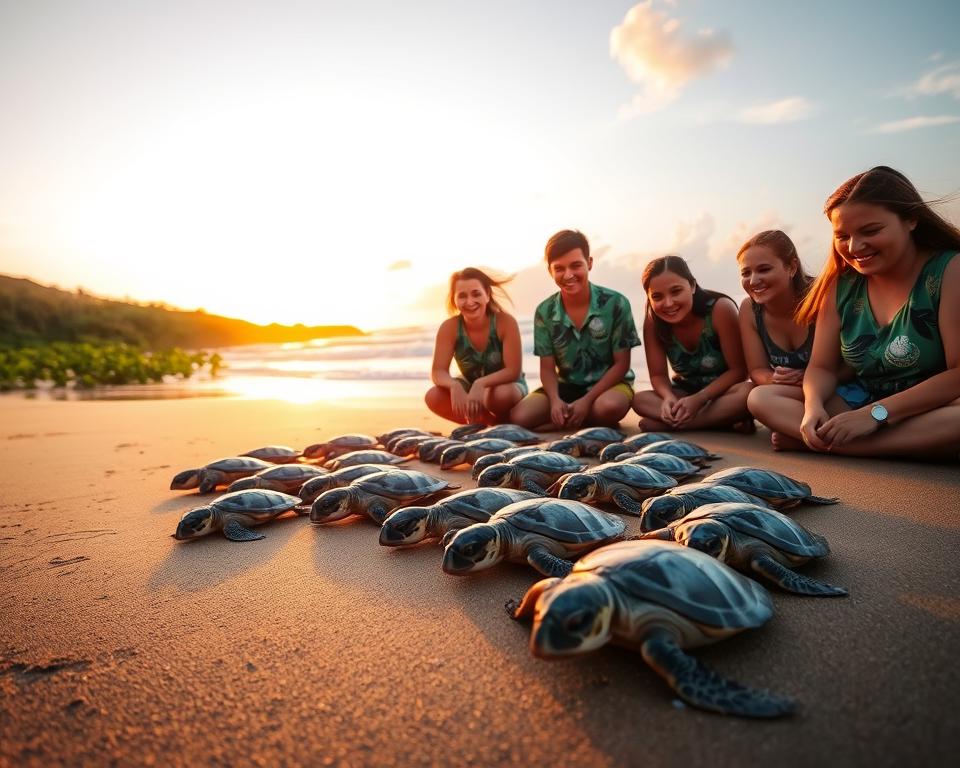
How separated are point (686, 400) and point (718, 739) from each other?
509cm

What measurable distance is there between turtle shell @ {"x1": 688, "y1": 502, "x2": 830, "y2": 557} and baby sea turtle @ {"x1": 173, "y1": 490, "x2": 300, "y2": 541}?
2.48m

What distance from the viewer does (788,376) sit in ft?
16.9

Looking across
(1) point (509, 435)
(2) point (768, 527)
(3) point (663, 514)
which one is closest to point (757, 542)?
(2) point (768, 527)

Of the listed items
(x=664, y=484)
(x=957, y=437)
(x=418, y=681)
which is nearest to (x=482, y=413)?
(x=664, y=484)

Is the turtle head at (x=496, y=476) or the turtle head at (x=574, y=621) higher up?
the turtle head at (x=574, y=621)

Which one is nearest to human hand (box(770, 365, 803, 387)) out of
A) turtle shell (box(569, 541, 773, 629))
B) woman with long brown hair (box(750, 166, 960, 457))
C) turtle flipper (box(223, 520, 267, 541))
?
woman with long brown hair (box(750, 166, 960, 457))

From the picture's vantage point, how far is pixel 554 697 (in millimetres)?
1538

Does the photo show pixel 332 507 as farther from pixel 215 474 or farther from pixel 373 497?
pixel 215 474

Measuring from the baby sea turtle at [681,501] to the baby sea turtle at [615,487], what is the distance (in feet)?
1.56

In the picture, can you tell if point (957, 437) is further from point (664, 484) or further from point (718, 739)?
point (718, 739)

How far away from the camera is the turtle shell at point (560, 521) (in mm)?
2439

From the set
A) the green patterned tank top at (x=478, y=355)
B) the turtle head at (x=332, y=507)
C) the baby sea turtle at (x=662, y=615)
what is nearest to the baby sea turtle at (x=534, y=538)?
the baby sea turtle at (x=662, y=615)

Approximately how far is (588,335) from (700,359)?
4.66 feet

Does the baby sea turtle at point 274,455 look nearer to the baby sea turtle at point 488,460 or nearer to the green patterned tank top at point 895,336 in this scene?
the baby sea turtle at point 488,460
